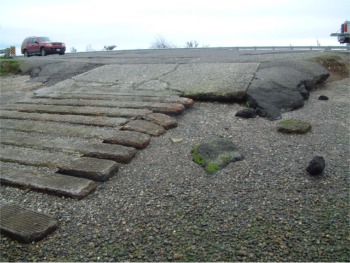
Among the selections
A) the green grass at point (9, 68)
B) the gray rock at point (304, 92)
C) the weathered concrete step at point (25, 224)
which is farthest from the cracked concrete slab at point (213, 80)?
the green grass at point (9, 68)

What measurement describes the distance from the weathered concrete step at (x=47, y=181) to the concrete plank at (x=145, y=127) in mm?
1304

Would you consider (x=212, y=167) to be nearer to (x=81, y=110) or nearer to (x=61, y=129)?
(x=61, y=129)

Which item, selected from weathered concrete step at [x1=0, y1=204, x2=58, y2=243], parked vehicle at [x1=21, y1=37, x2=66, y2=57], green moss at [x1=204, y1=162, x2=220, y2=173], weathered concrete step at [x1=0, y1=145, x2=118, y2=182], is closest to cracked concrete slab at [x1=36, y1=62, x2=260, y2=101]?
green moss at [x1=204, y1=162, x2=220, y2=173]

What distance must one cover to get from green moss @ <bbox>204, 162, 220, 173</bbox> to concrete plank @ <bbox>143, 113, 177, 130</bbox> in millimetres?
1258

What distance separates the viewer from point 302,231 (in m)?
2.61

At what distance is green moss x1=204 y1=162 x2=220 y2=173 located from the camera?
3.57 meters

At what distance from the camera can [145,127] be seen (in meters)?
4.67

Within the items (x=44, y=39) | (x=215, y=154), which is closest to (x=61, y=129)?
(x=215, y=154)

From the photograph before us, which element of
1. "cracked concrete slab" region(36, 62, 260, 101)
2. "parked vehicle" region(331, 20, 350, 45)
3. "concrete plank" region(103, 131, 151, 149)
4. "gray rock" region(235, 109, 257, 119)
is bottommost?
"concrete plank" region(103, 131, 151, 149)

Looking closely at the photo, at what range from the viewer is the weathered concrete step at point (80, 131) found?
4246mm

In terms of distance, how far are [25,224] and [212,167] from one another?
5.81ft

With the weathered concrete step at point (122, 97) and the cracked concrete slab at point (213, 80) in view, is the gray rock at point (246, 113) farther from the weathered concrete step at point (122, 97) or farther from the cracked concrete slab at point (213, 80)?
the weathered concrete step at point (122, 97)

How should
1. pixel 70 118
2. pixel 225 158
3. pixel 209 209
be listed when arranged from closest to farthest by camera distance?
pixel 209 209 < pixel 225 158 < pixel 70 118

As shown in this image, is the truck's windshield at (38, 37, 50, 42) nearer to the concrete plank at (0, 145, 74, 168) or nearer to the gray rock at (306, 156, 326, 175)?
the concrete plank at (0, 145, 74, 168)
